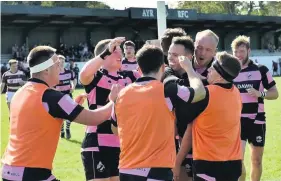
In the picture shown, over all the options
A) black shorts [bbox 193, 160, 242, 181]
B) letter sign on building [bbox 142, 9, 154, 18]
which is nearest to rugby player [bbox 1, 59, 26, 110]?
black shorts [bbox 193, 160, 242, 181]

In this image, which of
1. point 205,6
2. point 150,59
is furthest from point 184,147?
point 205,6

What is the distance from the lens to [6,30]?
39.4m

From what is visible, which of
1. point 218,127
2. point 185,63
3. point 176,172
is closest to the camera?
point 185,63

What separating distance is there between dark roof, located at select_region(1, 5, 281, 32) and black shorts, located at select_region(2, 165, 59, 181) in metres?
33.4

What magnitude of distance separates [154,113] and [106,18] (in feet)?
130

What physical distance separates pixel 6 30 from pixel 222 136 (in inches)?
1475

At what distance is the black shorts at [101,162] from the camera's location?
5281 millimetres

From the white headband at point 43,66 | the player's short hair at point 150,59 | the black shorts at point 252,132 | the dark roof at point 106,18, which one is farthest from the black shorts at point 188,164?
the dark roof at point 106,18

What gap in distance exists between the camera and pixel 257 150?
270 inches

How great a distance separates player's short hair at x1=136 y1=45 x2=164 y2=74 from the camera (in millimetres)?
3879

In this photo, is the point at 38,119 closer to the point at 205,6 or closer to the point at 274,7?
the point at 205,6

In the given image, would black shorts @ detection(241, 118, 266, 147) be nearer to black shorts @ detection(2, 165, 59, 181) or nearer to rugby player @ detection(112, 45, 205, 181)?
rugby player @ detection(112, 45, 205, 181)

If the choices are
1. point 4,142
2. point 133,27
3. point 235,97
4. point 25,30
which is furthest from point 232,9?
point 235,97

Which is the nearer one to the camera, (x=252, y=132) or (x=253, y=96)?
(x=253, y=96)
